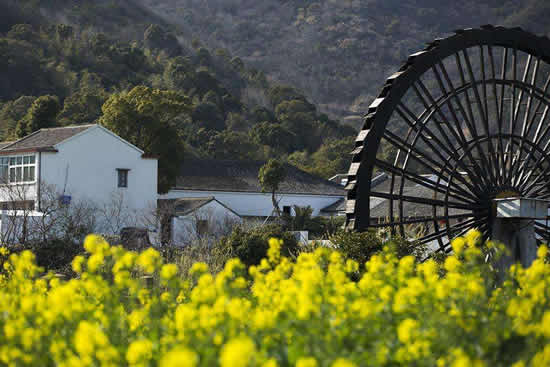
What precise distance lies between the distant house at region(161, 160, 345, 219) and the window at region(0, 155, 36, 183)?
12.5m

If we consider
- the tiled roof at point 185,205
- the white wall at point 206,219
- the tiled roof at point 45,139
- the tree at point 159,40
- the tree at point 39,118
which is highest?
the tree at point 159,40

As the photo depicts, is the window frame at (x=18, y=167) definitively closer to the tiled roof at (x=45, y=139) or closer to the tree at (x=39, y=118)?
the tiled roof at (x=45, y=139)

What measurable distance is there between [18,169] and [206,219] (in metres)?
9.81

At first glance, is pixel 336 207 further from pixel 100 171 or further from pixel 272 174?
pixel 100 171

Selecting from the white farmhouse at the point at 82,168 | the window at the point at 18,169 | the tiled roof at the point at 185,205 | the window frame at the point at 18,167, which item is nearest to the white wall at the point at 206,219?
the tiled roof at the point at 185,205

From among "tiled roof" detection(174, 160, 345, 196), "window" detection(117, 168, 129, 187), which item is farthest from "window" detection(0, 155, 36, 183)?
"tiled roof" detection(174, 160, 345, 196)

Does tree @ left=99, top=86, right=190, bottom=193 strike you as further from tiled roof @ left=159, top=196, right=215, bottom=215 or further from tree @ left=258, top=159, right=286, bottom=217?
tree @ left=258, top=159, right=286, bottom=217

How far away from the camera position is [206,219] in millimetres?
35719

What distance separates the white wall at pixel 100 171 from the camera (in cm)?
3606

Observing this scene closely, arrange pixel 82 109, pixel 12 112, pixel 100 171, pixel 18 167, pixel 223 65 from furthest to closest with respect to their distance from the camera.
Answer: pixel 223 65 < pixel 12 112 < pixel 82 109 < pixel 100 171 < pixel 18 167

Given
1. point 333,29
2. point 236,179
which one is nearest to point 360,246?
point 236,179

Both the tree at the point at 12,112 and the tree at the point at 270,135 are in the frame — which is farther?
the tree at the point at 270,135

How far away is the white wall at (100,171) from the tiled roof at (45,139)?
1.49 feet

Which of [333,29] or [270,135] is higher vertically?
[333,29]
